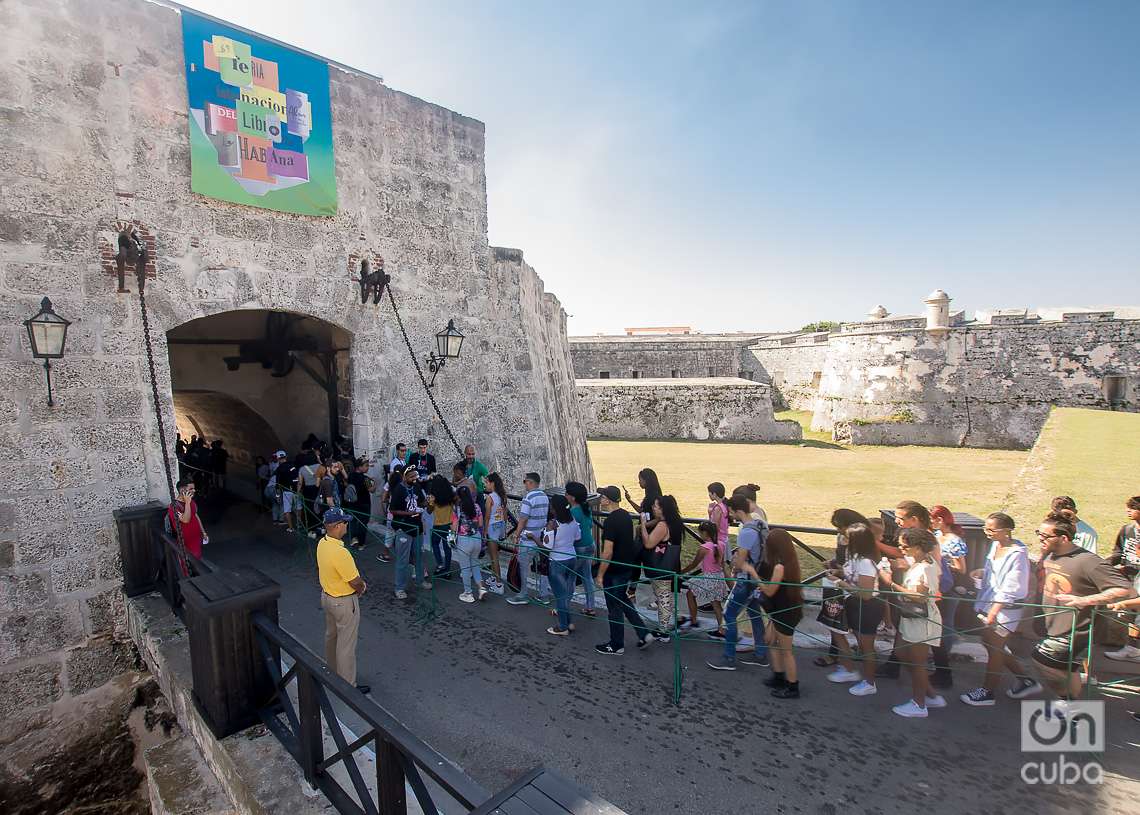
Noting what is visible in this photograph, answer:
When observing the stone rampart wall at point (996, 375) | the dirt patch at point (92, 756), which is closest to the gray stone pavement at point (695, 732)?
the dirt patch at point (92, 756)

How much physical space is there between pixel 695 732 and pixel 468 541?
3064mm

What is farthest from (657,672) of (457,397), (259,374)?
(259,374)

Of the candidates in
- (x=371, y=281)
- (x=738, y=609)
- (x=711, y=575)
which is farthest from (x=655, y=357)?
(x=738, y=609)

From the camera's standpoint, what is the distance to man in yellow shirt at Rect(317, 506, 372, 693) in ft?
14.8

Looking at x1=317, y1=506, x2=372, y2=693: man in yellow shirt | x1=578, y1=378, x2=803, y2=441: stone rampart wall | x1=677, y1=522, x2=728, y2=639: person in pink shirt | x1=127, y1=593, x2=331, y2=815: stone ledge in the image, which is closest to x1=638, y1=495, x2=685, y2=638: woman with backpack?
x1=677, y1=522, x2=728, y2=639: person in pink shirt

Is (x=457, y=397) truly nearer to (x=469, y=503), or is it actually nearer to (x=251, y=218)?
(x=469, y=503)

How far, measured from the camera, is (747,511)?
5238 millimetres

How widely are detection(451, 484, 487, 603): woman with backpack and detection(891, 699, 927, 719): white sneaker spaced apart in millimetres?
3959

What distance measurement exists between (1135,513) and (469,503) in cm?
615

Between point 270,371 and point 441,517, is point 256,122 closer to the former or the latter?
point 441,517

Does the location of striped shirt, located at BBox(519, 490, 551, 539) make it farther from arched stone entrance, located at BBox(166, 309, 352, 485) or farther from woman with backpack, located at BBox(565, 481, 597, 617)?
arched stone entrance, located at BBox(166, 309, 352, 485)

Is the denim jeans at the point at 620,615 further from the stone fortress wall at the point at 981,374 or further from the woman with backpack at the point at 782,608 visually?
the stone fortress wall at the point at 981,374

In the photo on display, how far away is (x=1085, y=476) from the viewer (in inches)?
431

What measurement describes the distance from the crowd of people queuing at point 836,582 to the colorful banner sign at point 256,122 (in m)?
3.79
